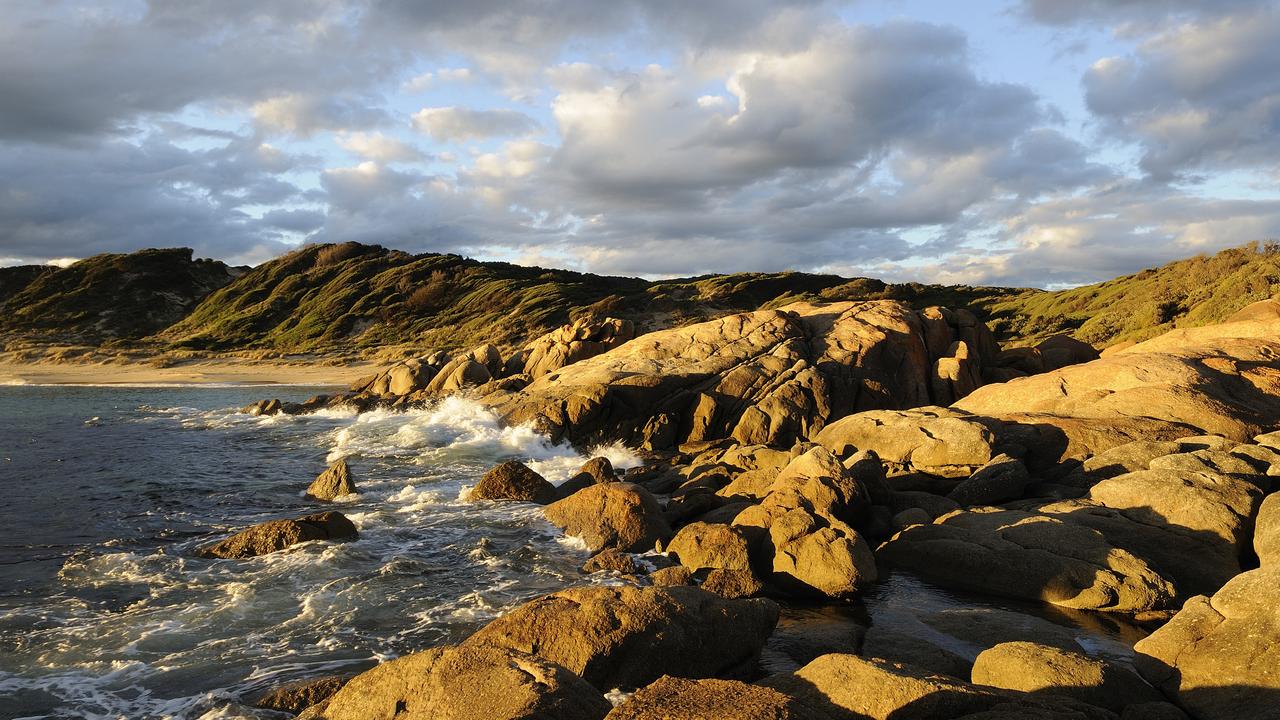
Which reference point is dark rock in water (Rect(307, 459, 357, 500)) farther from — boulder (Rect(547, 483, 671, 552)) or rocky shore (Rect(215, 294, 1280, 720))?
boulder (Rect(547, 483, 671, 552))

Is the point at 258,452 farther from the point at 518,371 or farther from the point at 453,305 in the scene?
the point at 453,305

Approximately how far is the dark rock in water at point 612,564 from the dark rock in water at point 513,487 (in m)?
4.49

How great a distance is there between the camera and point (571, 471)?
20.5 meters

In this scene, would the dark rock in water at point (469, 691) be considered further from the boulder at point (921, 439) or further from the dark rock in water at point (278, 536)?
the boulder at point (921, 439)

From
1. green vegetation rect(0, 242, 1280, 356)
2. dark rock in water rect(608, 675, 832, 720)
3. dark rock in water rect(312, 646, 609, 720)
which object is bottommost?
dark rock in water rect(312, 646, 609, 720)

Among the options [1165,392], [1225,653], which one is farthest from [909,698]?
[1165,392]

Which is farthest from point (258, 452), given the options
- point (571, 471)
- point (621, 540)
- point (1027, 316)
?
point (1027, 316)

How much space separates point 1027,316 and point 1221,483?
142 ft

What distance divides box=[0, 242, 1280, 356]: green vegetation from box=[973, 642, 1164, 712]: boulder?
148 feet

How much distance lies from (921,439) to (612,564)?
824 centimetres

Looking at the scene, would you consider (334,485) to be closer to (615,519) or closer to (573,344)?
(615,519)

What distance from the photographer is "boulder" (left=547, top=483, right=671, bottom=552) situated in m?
13.0

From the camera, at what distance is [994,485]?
14.2 meters

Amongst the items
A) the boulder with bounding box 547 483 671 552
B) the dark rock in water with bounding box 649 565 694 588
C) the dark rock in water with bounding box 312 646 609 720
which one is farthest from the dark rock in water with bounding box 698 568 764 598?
the dark rock in water with bounding box 312 646 609 720
